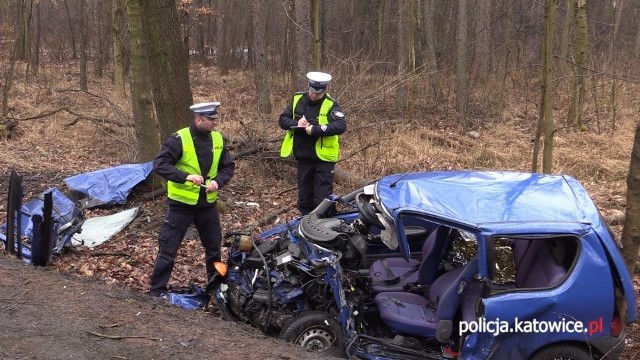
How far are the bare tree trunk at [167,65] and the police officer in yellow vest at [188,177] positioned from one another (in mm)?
2540

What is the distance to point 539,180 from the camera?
16.3 ft

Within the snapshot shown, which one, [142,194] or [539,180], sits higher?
[539,180]

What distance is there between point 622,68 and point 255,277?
51.5 ft

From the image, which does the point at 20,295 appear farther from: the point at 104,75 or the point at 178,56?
the point at 104,75

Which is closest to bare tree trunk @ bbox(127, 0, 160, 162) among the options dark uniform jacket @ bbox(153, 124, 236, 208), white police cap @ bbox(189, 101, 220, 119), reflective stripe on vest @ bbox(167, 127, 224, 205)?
dark uniform jacket @ bbox(153, 124, 236, 208)

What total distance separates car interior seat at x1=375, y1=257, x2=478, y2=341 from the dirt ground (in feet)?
2.70

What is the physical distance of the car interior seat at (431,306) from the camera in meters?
4.48

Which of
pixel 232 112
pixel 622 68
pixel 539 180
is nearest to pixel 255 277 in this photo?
pixel 539 180

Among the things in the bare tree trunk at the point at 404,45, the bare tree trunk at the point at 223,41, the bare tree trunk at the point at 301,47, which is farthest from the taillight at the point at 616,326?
the bare tree trunk at the point at 223,41

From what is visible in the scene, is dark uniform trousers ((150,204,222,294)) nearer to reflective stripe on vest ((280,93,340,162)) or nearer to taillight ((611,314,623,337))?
reflective stripe on vest ((280,93,340,162))

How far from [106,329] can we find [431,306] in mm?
2477

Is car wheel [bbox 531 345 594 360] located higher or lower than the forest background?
lower

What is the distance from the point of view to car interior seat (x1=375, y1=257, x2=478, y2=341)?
4.48m

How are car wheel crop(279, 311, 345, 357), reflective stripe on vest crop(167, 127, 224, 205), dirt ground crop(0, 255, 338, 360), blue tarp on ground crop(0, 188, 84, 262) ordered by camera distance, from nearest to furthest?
dirt ground crop(0, 255, 338, 360) < car wheel crop(279, 311, 345, 357) < reflective stripe on vest crop(167, 127, 224, 205) < blue tarp on ground crop(0, 188, 84, 262)
